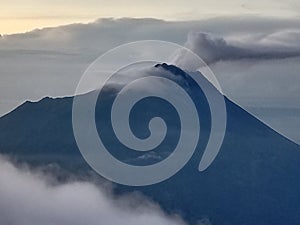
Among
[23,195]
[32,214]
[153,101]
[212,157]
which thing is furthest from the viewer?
[212,157]

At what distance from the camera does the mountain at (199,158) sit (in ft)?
432

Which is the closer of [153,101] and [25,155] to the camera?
[25,155]

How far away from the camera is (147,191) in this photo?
14012 cm

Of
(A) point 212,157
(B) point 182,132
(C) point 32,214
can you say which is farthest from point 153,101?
(C) point 32,214

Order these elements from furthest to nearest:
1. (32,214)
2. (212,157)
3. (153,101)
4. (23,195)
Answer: (212,157) < (153,101) < (23,195) < (32,214)

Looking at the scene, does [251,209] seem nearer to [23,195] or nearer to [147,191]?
[147,191]

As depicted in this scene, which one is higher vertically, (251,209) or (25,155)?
(25,155)

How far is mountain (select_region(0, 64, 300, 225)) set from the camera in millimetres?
131750

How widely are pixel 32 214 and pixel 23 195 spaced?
11792 mm

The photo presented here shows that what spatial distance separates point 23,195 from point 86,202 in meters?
11.1

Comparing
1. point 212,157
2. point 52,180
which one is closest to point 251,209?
point 212,157

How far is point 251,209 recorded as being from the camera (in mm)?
141500

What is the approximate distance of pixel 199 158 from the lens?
13988 cm

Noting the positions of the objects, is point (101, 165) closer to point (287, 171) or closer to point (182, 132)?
point (182, 132)
